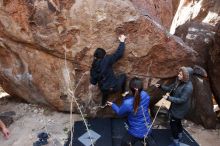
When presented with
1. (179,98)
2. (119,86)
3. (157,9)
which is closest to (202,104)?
(179,98)

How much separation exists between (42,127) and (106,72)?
1.96m

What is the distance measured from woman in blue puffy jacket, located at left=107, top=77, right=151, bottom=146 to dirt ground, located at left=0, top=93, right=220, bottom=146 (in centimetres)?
185

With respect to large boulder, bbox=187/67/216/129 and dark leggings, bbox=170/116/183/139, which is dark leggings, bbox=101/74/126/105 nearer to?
dark leggings, bbox=170/116/183/139

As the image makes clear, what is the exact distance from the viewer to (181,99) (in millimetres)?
5977

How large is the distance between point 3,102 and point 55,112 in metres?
1.65

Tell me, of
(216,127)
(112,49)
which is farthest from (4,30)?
(216,127)

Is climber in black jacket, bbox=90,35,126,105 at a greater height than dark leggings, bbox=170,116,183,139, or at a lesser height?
greater

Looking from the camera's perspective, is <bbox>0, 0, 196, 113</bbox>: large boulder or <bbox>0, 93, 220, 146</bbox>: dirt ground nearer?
<bbox>0, 0, 196, 113</bbox>: large boulder

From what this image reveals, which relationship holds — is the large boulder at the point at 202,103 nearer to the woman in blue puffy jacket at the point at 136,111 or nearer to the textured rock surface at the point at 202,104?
the textured rock surface at the point at 202,104

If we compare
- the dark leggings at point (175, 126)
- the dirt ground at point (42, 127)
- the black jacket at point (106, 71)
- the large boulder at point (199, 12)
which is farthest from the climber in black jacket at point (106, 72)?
the large boulder at point (199, 12)

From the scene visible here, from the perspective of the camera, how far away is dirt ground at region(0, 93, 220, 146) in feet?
22.1

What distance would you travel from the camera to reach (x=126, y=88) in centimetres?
704

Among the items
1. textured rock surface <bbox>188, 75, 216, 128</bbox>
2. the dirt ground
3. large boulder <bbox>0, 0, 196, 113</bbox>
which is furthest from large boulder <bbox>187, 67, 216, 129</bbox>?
large boulder <bbox>0, 0, 196, 113</bbox>

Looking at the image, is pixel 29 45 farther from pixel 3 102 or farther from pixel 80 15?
pixel 3 102
